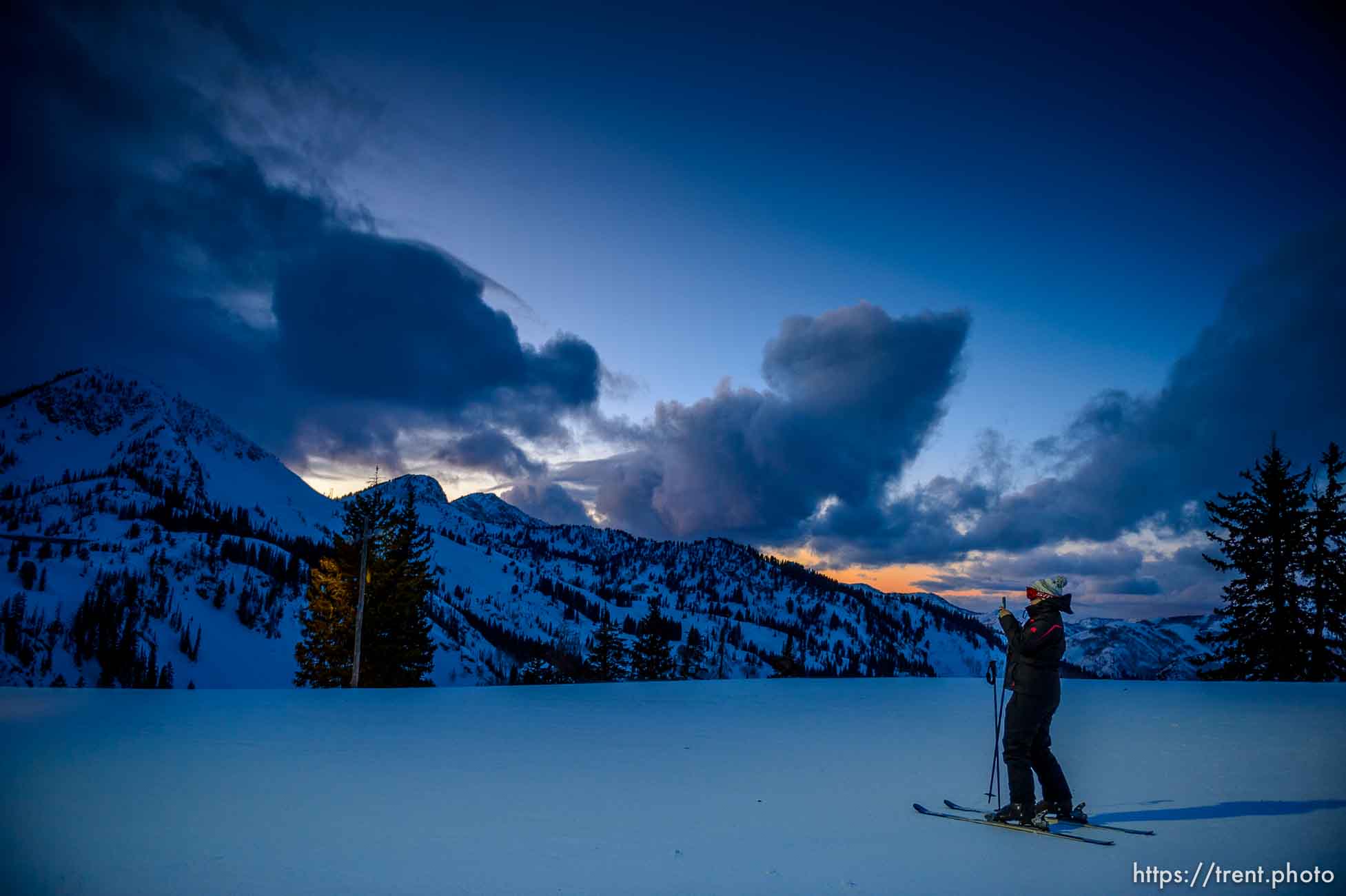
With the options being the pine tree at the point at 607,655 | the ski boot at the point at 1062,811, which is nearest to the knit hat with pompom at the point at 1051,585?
the ski boot at the point at 1062,811

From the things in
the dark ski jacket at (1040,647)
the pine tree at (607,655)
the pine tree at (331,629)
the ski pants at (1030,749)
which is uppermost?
the dark ski jacket at (1040,647)

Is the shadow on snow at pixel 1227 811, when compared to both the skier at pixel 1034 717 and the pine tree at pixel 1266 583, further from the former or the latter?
the pine tree at pixel 1266 583

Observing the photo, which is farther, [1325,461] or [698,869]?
[1325,461]

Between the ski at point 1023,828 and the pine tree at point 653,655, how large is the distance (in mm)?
42682

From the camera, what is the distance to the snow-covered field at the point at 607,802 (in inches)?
200

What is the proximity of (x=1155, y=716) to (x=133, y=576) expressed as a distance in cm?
19905

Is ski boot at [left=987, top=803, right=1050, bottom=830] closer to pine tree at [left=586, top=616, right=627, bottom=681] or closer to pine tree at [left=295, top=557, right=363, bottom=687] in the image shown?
pine tree at [left=295, top=557, right=363, bottom=687]

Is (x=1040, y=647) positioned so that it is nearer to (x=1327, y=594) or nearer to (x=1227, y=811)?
(x=1227, y=811)

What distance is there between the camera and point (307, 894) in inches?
183

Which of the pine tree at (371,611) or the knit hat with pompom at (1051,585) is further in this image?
the pine tree at (371,611)

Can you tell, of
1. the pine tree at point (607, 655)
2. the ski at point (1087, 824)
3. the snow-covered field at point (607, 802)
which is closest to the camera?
the snow-covered field at point (607, 802)

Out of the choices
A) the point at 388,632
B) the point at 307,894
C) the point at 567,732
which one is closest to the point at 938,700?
the point at 567,732

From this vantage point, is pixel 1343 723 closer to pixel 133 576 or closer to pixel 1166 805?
pixel 1166 805

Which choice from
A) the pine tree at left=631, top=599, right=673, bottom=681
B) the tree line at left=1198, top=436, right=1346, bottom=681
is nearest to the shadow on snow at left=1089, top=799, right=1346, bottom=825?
the tree line at left=1198, top=436, right=1346, bottom=681
